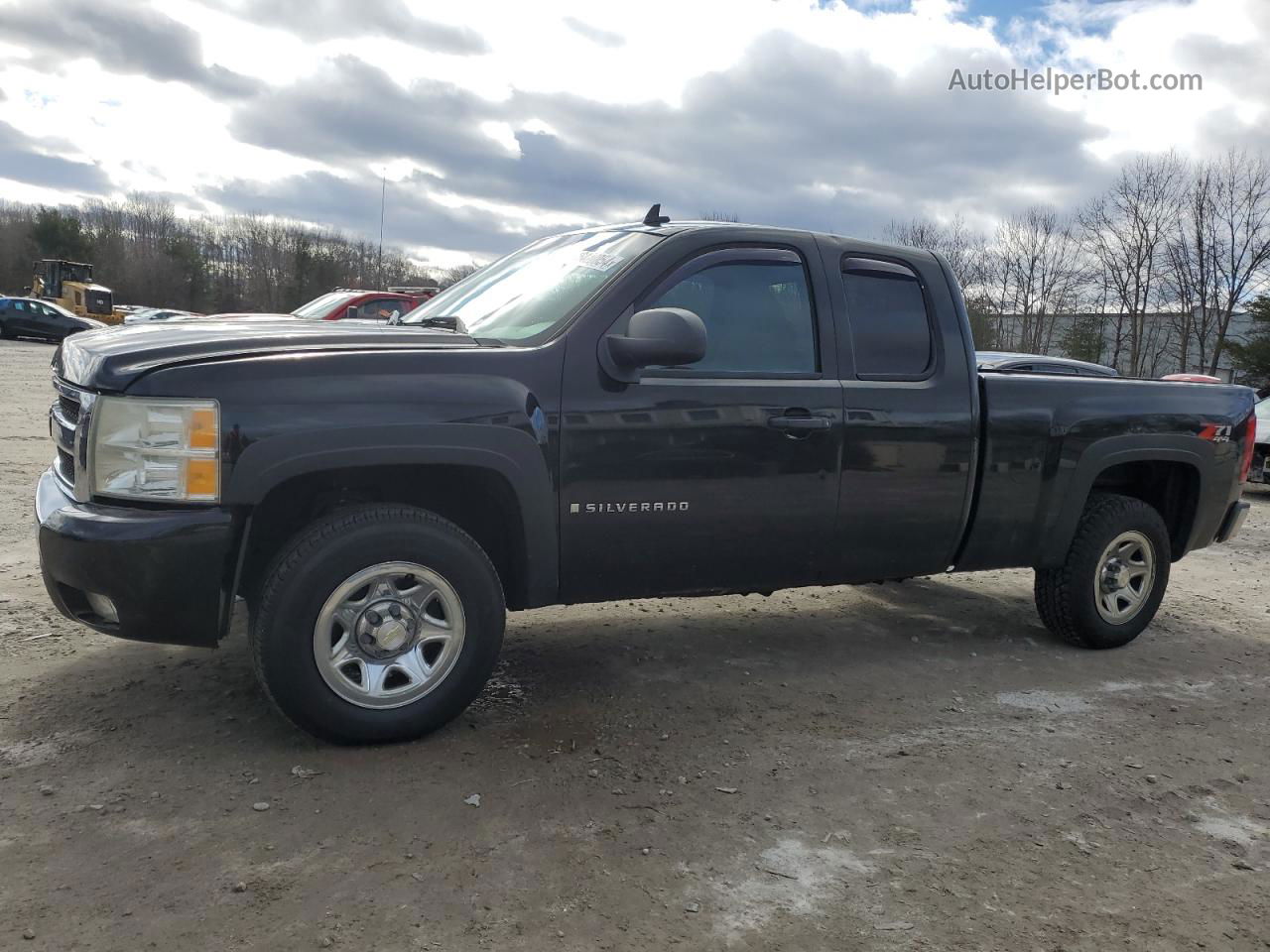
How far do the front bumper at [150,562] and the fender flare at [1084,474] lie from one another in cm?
368

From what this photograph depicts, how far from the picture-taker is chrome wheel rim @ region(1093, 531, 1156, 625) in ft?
16.9

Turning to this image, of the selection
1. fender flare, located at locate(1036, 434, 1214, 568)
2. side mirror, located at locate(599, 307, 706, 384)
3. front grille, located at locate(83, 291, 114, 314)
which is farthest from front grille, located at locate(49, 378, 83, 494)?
front grille, located at locate(83, 291, 114, 314)

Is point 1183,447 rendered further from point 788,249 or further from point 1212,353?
point 1212,353

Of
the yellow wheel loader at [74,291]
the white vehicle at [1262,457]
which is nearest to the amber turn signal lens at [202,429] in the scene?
the white vehicle at [1262,457]

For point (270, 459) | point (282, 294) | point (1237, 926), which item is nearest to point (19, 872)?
point (270, 459)

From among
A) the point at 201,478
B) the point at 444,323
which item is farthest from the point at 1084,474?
the point at 201,478

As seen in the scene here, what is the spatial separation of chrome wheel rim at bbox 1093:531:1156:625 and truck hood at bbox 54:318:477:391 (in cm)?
352

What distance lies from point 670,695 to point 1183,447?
3.08 metres

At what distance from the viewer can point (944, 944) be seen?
2.52 m

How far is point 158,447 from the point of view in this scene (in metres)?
3.11

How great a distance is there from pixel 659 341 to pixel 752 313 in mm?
Answer: 751

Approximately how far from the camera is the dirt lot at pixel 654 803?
2568mm

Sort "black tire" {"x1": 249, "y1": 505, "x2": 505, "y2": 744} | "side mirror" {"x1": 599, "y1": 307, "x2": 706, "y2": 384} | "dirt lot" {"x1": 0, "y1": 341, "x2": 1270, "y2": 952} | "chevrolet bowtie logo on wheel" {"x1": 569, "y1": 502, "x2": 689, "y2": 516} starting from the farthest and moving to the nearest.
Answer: "chevrolet bowtie logo on wheel" {"x1": 569, "y1": 502, "x2": 689, "y2": 516} → "side mirror" {"x1": 599, "y1": 307, "x2": 706, "y2": 384} → "black tire" {"x1": 249, "y1": 505, "x2": 505, "y2": 744} → "dirt lot" {"x1": 0, "y1": 341, "x2": 1270, "y2": 952}

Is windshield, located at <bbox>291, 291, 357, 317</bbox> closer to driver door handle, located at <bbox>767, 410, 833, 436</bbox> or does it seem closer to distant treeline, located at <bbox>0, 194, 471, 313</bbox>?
driver door handle, located at <bbox>767, 410, 833, 436</bbox>
